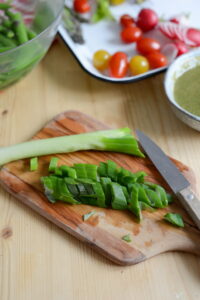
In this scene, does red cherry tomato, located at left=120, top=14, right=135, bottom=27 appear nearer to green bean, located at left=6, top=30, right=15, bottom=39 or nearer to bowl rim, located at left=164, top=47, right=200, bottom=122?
bowl rim, located at left=164, top=47, right=200, bottom=122

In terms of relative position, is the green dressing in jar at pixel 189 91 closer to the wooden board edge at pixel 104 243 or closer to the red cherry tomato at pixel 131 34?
the red cherry tomato at pixel 131 34

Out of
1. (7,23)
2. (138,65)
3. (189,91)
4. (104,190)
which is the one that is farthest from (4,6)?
(104,190)

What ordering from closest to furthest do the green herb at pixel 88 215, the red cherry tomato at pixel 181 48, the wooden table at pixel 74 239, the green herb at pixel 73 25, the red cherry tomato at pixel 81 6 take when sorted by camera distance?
the wooden table at pixel 74 239 → the green herb at pixel 88 215 → the red cherry tomato at pixel 181 48 → the green herb at pixel 73 25 → the red cherry tomato at pixel 81 6

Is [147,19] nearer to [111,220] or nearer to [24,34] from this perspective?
[24,34]

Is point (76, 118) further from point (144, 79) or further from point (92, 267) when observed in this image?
point (92, 267)

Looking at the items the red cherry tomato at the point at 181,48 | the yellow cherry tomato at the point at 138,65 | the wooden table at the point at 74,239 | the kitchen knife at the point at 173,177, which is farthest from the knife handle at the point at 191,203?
the red cherry tomato at the point at 181,48
